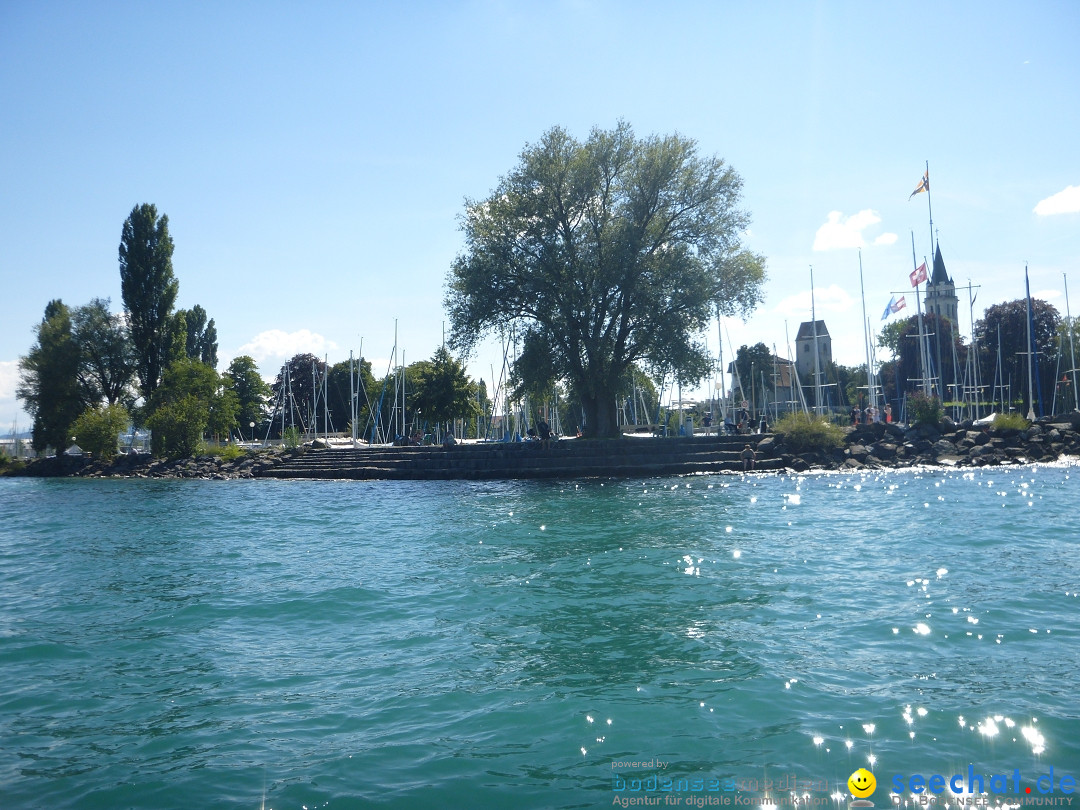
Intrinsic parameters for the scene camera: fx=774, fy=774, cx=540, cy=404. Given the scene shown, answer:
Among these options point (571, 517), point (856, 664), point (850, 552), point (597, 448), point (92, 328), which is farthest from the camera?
point (92, 328)

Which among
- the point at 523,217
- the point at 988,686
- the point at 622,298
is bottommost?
the point at 988,686

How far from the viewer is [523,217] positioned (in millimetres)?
37906

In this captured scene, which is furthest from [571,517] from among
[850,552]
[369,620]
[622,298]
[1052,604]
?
[622,298]

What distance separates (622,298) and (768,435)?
9793 mm

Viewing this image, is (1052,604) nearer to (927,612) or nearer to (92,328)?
(927,612)

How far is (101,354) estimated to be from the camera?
51969 millimetres

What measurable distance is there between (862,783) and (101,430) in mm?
51406

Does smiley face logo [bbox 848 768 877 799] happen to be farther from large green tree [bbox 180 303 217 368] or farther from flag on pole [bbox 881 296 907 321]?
large green tree [bbox 180 303 217 368]

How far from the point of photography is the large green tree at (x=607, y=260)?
121 feet

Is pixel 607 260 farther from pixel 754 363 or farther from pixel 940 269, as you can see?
pixel 940 269

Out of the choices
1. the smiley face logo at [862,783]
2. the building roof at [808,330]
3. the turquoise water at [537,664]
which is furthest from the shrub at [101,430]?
the building roof at [808,330]

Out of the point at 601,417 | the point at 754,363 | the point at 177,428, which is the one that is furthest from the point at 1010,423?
the point at 754,363

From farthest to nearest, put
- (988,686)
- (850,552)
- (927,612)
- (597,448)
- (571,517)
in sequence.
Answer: (597,448) < (571,517) < (850,552) < (927,612) < (988,686)

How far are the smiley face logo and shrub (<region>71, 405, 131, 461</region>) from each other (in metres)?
50.7
